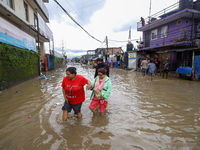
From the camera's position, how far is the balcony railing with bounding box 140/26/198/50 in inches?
500

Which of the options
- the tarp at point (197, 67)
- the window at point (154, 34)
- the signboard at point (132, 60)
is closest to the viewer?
the tarp at point (197, 67)

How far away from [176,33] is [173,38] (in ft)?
2.23

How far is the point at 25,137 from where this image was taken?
252 centimetres

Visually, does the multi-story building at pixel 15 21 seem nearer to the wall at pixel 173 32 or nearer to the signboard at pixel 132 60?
the signboard at pixel 132 60

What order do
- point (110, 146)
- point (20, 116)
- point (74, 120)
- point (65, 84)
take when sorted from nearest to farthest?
point (110, 146) → point (65, 84) → point (74, 120) → point (20, 116)

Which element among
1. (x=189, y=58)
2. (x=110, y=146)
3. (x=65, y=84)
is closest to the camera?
(x=110, y=146)

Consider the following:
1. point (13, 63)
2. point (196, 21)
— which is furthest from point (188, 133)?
point (196, 21)

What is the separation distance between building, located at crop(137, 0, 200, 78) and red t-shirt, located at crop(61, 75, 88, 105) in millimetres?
10530

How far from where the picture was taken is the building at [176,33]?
38.5 feet

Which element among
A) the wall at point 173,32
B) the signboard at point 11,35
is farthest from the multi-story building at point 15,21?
the wall at point 173,32

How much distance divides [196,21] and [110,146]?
18.5m

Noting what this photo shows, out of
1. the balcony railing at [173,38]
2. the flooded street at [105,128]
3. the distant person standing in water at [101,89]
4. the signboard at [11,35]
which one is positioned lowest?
the flooded street at [105,128]

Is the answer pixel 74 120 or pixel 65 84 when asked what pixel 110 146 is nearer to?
pixel 74 120

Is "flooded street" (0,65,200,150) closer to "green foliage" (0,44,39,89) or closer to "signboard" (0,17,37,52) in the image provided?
"green foliage" (0,44,39,89)
